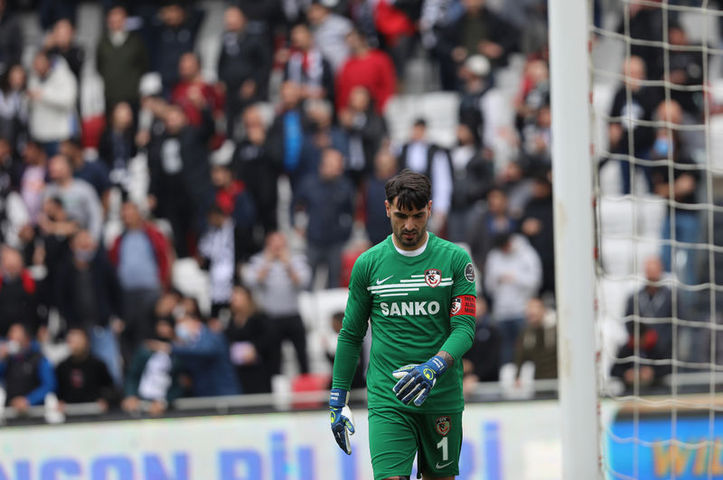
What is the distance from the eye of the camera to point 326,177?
1216cm

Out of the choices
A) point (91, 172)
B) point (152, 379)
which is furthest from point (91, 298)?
point (91, 172)

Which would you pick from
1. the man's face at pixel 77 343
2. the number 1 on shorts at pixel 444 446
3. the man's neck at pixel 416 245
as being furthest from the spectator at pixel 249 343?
the man's neck at pixel 416 245

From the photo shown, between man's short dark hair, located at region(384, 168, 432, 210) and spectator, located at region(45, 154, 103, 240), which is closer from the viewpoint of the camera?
man's short dark hair, located at region(384, 168, 432, 210)

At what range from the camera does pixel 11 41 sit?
49.2 feet

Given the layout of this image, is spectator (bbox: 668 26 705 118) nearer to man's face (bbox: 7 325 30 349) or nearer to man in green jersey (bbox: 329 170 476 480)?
man's face (bbox: 7 325 30 349)

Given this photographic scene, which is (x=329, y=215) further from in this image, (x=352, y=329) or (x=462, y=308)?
(x=462, y=308)

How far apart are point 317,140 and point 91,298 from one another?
2.82m

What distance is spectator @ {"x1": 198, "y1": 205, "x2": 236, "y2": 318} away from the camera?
12125 millimetres

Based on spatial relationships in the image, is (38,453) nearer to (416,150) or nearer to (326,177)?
(326,177)

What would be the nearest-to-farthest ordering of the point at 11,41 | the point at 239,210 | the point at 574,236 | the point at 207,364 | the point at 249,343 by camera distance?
the point at 574,236 → the point at 207,364 → the point at 249,343 → the point at 239,210 → the point at 11,41

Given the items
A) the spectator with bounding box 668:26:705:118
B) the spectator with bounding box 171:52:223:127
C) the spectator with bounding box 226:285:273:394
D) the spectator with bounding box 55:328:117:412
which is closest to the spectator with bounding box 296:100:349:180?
the spectator with bounding box 171:52:223:127

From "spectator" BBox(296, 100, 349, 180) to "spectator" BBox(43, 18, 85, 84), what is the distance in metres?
3.38

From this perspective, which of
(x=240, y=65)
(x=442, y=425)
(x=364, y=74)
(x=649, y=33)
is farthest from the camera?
(x=240, y=65)

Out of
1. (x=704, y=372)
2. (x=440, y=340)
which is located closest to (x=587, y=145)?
(x=440, y=340)
